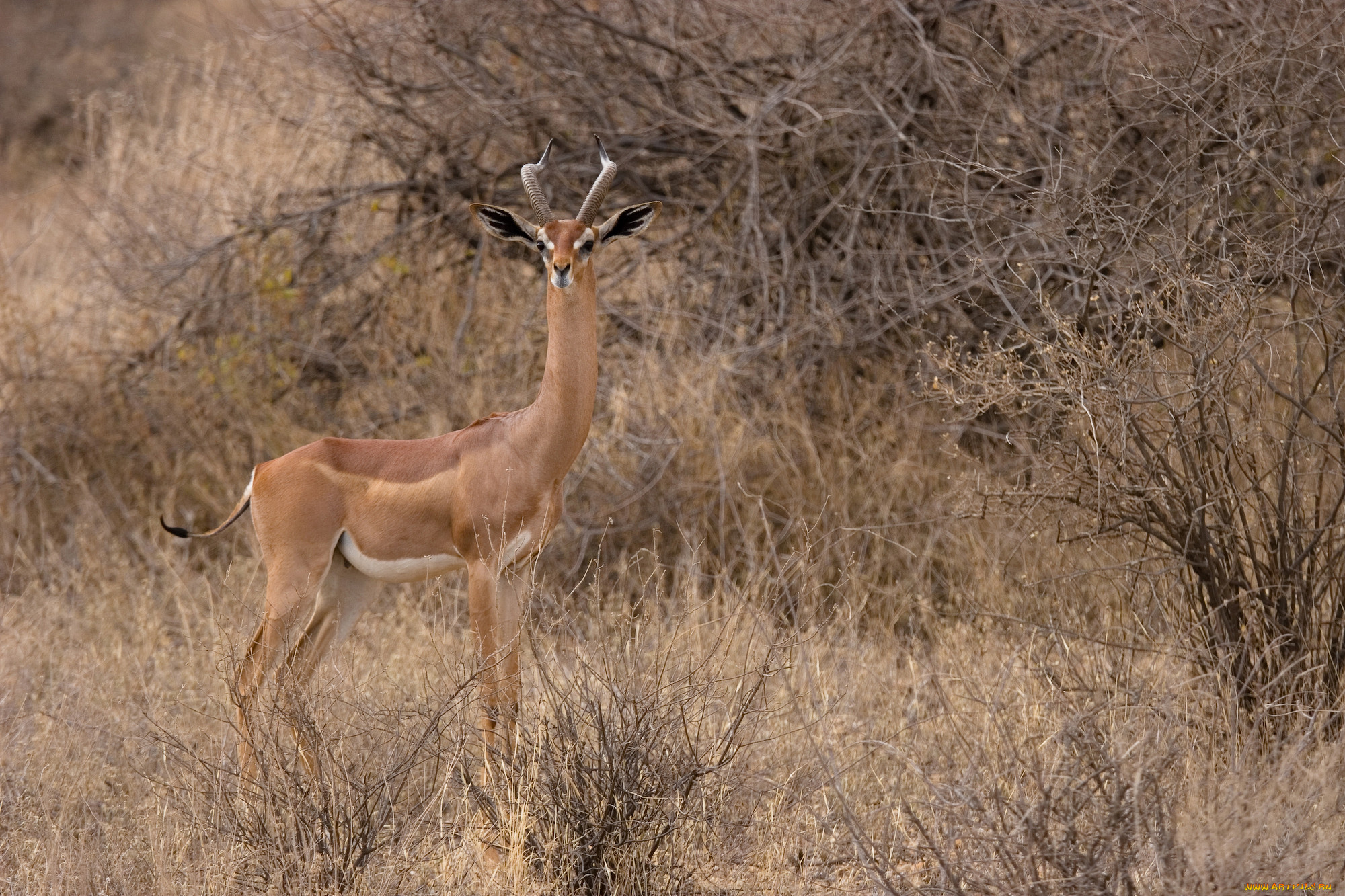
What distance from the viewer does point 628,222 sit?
505 centimetres

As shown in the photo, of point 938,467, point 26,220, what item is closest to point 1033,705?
point 938,467

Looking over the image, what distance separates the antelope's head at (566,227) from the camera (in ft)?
15.0

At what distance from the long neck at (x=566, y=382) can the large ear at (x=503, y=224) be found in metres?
0.25

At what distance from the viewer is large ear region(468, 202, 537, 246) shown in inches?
193

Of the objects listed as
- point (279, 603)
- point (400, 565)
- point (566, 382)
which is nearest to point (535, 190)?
point (566, 382)

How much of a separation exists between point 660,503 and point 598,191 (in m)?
2.64

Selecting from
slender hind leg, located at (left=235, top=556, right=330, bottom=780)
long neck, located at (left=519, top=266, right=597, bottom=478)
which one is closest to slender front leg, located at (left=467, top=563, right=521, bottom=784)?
long neck, located at (left=519, top=266, right=597, bottom=478)

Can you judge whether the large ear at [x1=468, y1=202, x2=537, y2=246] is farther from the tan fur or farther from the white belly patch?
the white belly patch

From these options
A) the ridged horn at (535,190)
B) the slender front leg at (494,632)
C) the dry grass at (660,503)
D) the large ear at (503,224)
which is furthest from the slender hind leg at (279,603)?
the ridged horn at (535,190)

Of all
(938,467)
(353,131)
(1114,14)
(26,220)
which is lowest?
A: (26,220)

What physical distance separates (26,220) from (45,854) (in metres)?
8.80

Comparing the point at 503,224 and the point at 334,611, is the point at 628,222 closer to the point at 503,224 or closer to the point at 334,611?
the point at 503,224

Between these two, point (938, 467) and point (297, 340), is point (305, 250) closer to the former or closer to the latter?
point (297, 340)

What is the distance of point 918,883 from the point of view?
418 centimetres
